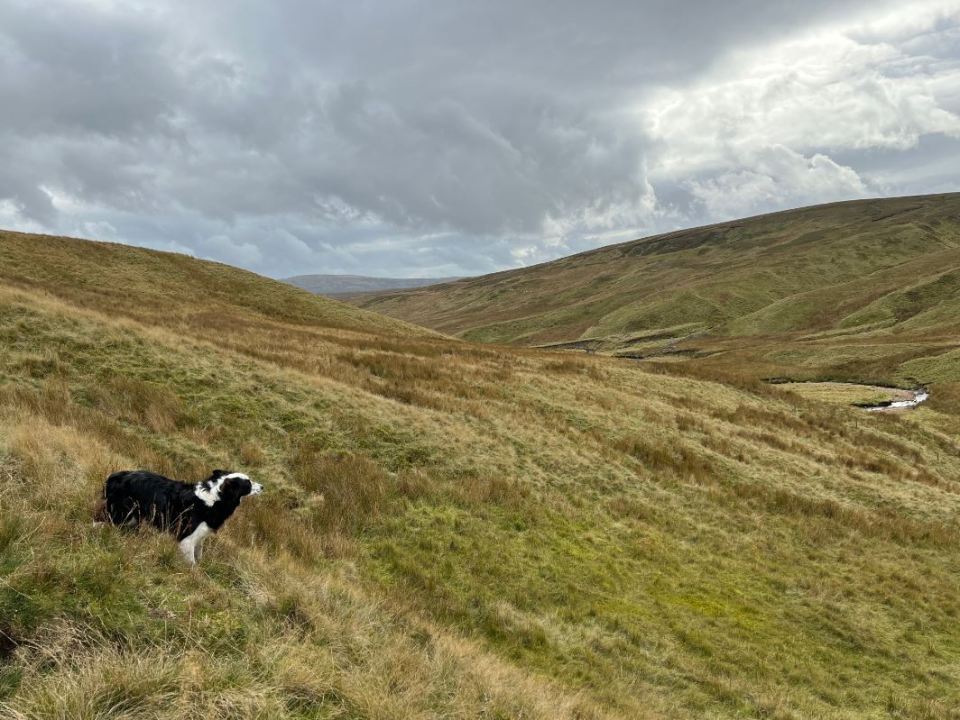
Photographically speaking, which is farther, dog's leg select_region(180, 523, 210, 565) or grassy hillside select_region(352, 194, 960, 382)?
grassy hillside select_region(352, 194, 960, 382)

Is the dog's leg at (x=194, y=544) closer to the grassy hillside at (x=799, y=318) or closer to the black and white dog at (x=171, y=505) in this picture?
the black and white dog at (x=171, y=505)

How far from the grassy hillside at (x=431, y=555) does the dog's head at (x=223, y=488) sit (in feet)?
2.76

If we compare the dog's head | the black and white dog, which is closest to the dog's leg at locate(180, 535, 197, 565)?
the black and white dog

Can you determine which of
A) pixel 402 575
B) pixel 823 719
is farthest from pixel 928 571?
pixel 402 575

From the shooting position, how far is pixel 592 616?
37.2 ft

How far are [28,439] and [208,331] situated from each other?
2102 cm

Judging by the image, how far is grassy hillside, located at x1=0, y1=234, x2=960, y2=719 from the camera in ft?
18.0

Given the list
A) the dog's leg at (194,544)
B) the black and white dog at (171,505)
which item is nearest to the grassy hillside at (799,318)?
the black and white dog at (171,505)

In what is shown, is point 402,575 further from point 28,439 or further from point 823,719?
point 823,719

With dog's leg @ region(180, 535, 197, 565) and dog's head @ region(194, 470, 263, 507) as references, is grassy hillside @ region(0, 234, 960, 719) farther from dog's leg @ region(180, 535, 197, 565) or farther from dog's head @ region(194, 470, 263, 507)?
dog's head @ region(194, 470, 263, 507)

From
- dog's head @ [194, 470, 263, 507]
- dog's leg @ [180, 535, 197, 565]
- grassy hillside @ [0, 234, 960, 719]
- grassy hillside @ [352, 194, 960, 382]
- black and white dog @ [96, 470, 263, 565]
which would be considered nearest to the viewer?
grassy hillside @ [0, 234, 960, 719]

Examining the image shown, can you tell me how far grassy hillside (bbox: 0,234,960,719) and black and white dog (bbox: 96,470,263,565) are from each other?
1.23ft

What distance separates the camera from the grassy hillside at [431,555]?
5.50 metres

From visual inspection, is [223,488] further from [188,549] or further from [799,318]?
[799,318]
